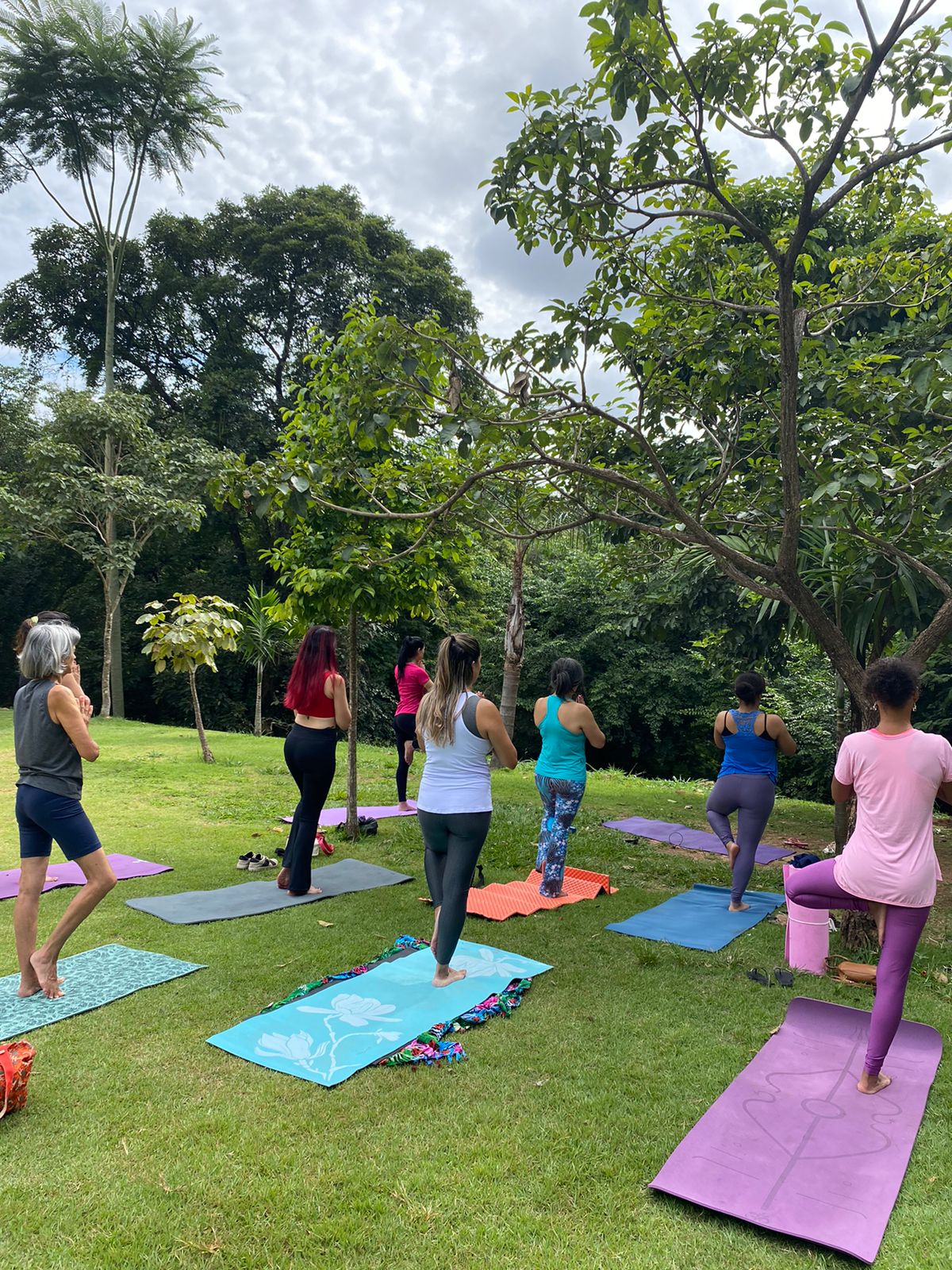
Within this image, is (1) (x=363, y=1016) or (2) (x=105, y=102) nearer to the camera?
(1) (x=363, y=1016)

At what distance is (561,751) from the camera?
5688mm

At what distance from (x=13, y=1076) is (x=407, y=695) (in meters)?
5.69

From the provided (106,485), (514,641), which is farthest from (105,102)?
(514,641)

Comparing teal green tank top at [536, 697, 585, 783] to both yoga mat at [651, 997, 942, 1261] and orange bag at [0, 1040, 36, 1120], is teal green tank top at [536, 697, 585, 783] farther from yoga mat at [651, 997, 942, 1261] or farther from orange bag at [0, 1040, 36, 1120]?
orange bag at [0, 1040, 36, 1120]

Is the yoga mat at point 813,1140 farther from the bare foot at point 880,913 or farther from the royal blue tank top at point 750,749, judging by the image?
the royal blue tank top at point 750,749

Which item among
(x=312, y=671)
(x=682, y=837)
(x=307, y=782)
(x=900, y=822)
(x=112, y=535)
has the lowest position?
(x=682, y=837)

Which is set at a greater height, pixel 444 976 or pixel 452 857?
pixel 452 857

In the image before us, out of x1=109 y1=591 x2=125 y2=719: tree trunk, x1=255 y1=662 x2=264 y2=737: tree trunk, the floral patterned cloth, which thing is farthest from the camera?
x1=109 y1=591 x2=125 y2=719: tree trunk

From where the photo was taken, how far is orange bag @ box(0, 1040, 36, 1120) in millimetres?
2783

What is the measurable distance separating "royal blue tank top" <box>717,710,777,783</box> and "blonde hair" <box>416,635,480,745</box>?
2357mm

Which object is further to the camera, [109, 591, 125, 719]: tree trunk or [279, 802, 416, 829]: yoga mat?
[109, 591, 125, 719]: tree trunk

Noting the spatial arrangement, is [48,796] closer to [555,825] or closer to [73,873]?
[73,873]

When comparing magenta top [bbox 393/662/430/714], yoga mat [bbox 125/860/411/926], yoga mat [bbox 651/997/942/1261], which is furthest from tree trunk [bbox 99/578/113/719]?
yoga mat [bbox 651/997/942/1261]

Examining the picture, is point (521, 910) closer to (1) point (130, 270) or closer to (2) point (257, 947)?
(2) point (257, 947)
